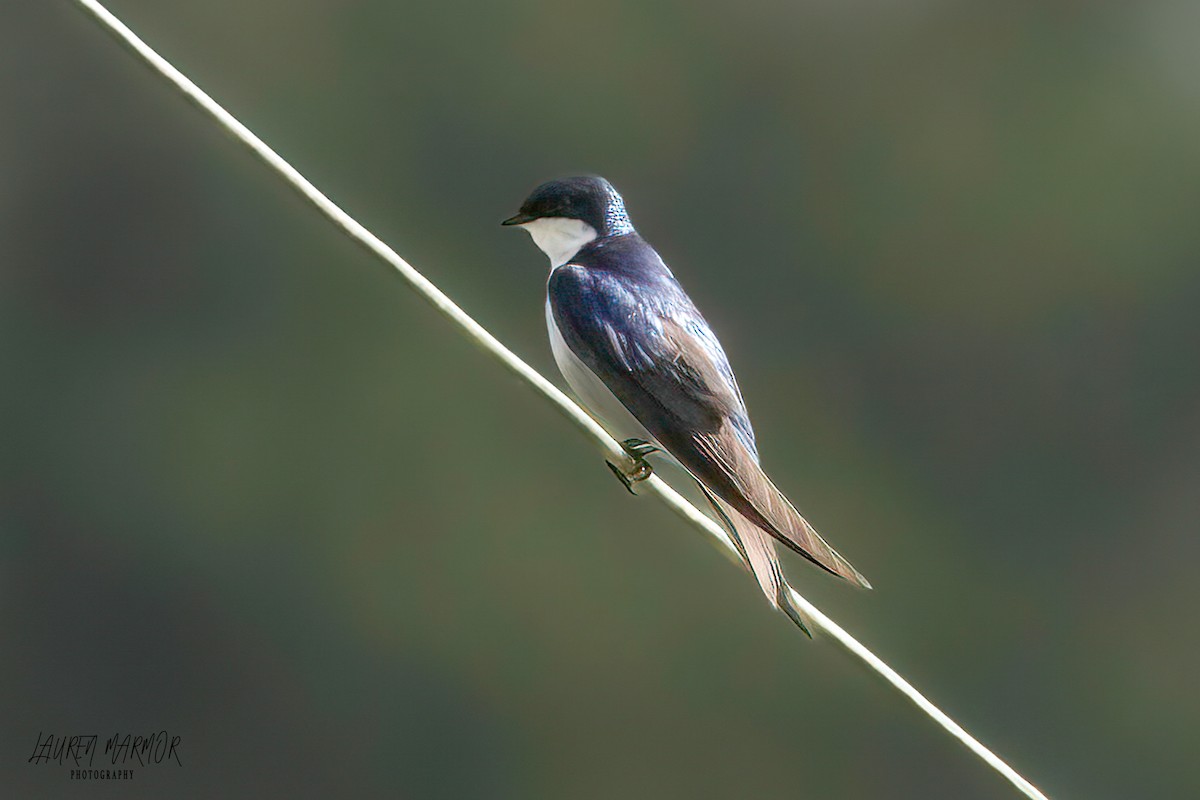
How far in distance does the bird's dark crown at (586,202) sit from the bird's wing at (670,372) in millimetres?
129

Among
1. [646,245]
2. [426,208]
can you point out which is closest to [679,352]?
[646,245]

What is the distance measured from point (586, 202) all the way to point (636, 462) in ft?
1.24

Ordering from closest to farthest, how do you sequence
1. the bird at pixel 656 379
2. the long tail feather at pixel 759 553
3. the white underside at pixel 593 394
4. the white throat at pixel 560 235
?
1. the long tail feather at pixel 759 553
2. the bird at pixel 656 379
3. the white underside at pixel 593 394
4. the white throat at pixel 560 235

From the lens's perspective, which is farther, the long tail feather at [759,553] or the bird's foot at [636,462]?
the bird's foot at [636,462]

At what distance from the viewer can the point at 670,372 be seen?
1.51 m

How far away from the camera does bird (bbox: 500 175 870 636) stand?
4.50 feet

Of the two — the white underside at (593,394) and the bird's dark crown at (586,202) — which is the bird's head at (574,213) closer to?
the bird's dark crown at (586,202)

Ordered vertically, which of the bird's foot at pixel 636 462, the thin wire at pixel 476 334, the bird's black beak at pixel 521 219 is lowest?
the thin wire at pixel 476 334

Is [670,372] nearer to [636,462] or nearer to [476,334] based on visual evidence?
[636,462]

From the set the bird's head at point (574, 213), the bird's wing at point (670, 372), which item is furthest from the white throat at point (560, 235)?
the bird's wing at point (670, 372)

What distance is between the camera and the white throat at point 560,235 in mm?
1740

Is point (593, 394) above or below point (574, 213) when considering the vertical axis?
below

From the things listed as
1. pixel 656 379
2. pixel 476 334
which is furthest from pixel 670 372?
pixel 476 334

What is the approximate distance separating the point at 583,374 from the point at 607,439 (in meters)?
0.29
